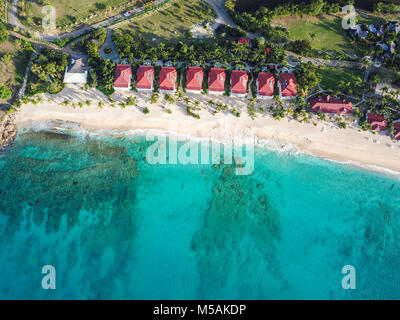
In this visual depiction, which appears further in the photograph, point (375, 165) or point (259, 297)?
point (375, 165)

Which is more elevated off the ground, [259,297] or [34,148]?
[34,148]

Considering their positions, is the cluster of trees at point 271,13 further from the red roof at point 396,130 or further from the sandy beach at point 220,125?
the red roof at point 396,130

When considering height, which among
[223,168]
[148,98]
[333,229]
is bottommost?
[333,229]

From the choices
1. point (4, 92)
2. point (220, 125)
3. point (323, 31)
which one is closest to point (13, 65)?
point (4, 92)

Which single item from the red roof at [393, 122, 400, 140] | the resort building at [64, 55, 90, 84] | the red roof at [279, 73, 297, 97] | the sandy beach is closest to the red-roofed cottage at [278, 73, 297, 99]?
the red roof at [279, 73, 297, 97]

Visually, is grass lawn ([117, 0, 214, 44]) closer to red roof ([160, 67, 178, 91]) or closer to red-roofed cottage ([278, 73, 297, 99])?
red roof ([160, 67, 178, 91])
